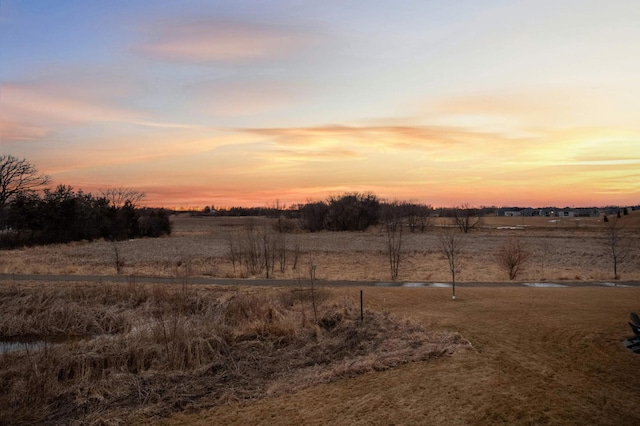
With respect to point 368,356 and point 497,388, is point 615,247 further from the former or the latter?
point 497,388

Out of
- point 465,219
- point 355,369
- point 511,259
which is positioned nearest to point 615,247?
point 511,259

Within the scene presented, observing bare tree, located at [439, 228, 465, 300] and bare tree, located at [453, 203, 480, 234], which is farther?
bare tree, located at [453, 203, 480, 234]

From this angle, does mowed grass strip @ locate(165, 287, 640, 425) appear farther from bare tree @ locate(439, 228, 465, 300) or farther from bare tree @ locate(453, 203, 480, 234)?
bare tree @ locate(453, 203, 480, 234)

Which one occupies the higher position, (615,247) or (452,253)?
(452,253)

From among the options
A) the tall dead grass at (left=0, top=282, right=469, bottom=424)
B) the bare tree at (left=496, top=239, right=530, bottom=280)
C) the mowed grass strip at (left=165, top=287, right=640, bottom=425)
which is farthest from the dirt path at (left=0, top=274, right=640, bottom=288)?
the mowed grass strip at (left=165, top=287, right=640, bottom=425)

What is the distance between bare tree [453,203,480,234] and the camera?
76.4m

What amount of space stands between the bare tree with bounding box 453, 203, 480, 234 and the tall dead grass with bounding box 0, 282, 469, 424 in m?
61.7

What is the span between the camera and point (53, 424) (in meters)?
8.40

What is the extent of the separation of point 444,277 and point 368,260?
11.7 m

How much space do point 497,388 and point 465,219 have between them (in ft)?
261

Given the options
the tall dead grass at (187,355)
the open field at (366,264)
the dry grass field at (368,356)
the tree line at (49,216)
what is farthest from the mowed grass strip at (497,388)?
the tree line at (49,216)

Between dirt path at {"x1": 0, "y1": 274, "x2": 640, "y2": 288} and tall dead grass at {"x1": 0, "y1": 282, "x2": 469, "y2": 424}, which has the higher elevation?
dirt path at {"x1": 0, "y1": 274, "x2": 640, "y2": 288}

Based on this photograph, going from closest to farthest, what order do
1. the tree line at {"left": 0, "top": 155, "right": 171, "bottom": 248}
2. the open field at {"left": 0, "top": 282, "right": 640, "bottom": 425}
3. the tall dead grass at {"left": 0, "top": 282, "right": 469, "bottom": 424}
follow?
the open field at {"left": 0, "top": 282, "right": 640, "bottom": 425} < the tall dead grass at {"left": 0, "top": 282, "right": 469, "bottom": 424} < the tree line at {"left": 0, "top": 155, "right": 171, "bottom": 248}

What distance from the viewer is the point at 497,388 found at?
8336 millimetres
